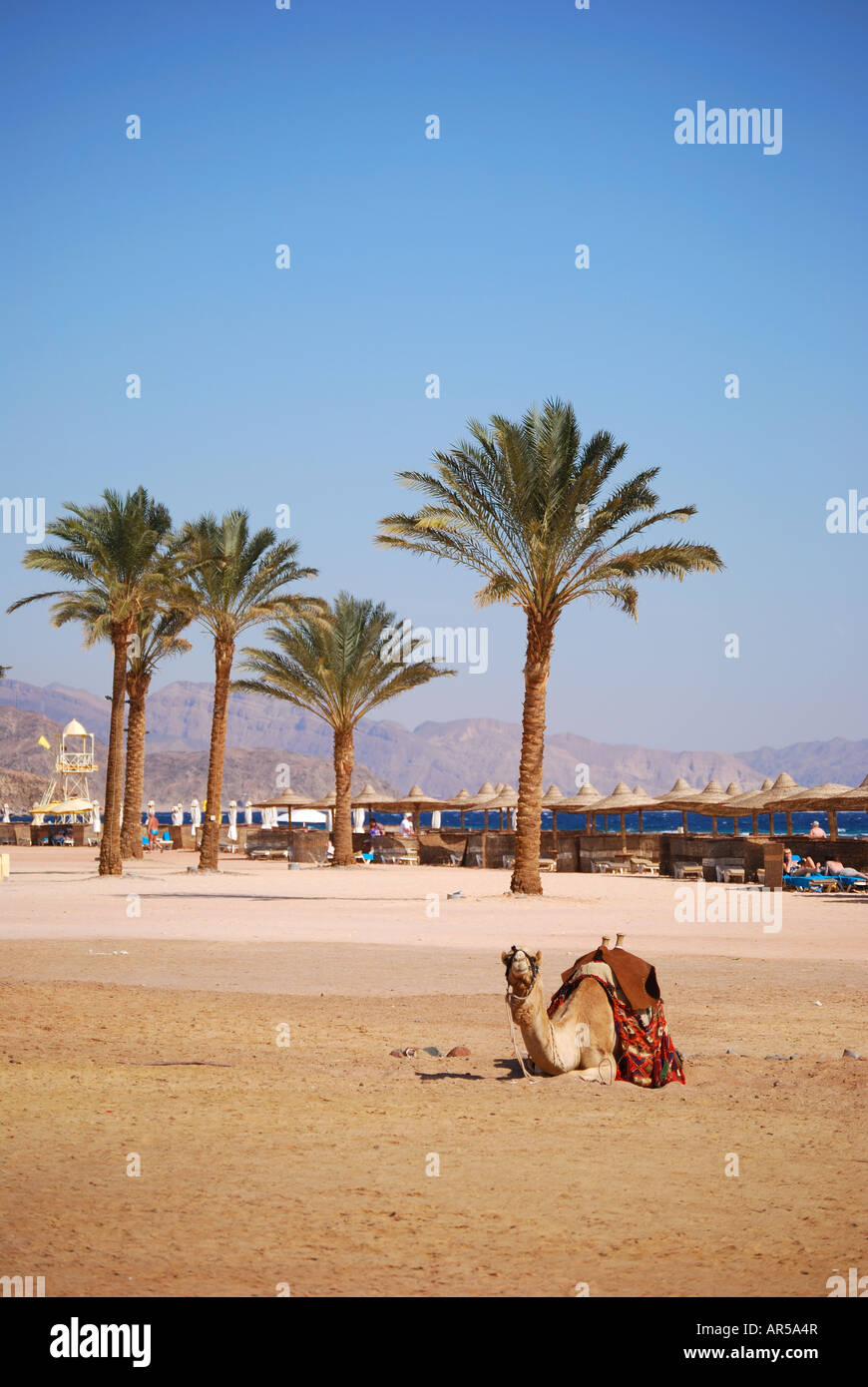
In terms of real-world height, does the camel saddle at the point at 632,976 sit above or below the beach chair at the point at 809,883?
above

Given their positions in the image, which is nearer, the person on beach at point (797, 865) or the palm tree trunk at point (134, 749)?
the person on beach at point (797, 865)

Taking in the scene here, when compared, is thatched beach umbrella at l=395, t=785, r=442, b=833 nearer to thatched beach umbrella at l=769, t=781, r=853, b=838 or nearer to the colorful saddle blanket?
thatched beach umbrella at l=769, t=781, r=853, b=838

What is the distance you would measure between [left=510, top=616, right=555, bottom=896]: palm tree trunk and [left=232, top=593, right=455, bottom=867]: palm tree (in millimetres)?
12190

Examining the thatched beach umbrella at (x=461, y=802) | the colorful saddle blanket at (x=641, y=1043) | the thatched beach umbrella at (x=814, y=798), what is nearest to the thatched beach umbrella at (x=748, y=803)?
the thatched beach umbrella at (x=814, y=798)

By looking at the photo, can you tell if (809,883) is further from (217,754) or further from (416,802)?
(416,802)

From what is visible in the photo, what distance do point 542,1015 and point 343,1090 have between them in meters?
1.30

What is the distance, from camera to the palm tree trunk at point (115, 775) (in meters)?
31.0

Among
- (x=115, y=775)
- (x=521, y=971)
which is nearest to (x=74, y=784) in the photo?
(x=115, y=775)

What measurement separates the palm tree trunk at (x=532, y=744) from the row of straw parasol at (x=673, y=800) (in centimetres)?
1187

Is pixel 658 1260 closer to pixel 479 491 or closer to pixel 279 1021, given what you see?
pixel 279 1021

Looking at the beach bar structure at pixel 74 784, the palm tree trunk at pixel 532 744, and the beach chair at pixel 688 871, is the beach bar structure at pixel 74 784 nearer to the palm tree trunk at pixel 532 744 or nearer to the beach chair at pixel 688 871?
the beach chair at pixel 688 871

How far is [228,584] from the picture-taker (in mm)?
33031

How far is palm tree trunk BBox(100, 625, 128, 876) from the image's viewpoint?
3102 centimetres

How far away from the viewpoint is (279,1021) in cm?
993
